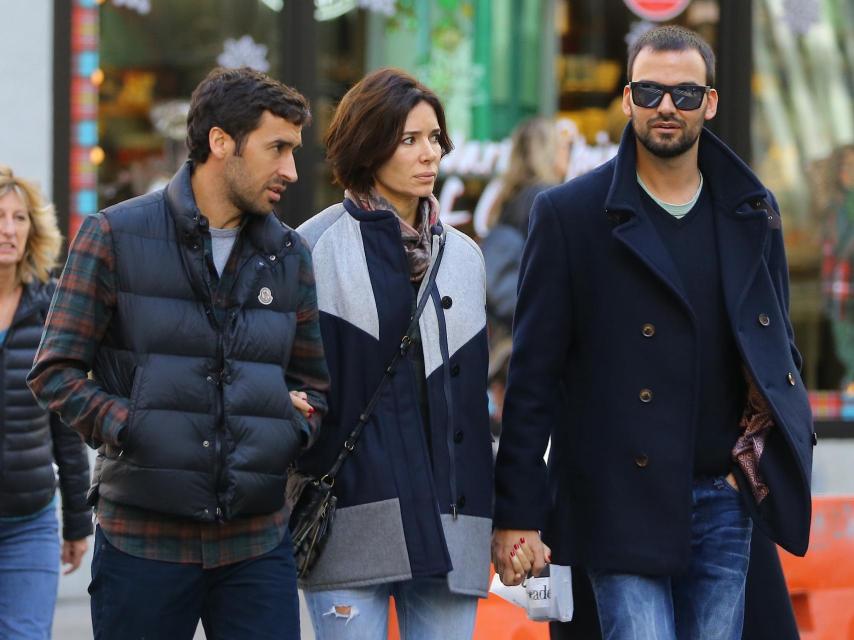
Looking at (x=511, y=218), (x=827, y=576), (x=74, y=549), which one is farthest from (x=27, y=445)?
(x=511, y=218)

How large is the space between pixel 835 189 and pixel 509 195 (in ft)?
6.45

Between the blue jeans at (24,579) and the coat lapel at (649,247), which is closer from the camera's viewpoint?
the coat lapel at (649,247)

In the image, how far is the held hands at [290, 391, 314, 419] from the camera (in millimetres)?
3881

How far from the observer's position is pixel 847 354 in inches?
354

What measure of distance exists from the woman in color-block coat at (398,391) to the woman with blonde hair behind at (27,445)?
54.6 inches

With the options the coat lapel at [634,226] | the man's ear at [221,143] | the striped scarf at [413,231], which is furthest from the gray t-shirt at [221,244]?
the coat lapel at [634,226]

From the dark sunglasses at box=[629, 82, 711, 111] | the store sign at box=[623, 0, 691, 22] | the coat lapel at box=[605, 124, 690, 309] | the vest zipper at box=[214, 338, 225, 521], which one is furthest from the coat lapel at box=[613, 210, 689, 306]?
the store sign at box=[623, 0, 691, 22]

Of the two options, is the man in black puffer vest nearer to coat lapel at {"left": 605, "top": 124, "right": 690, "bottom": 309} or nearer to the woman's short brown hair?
the woman's short brown hair

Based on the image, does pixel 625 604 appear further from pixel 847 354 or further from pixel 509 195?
pixel 847 354

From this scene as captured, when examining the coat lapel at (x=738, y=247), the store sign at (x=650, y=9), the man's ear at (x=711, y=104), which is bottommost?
the coat lapel at (x=738, y=247)

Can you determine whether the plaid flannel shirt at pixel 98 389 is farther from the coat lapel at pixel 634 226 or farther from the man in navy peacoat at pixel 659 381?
the coat lapel at pixel 634 226

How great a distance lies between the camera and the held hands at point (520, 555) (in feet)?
13.8

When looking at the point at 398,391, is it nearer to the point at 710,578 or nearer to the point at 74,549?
the point at 710,578

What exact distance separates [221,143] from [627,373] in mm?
1172
